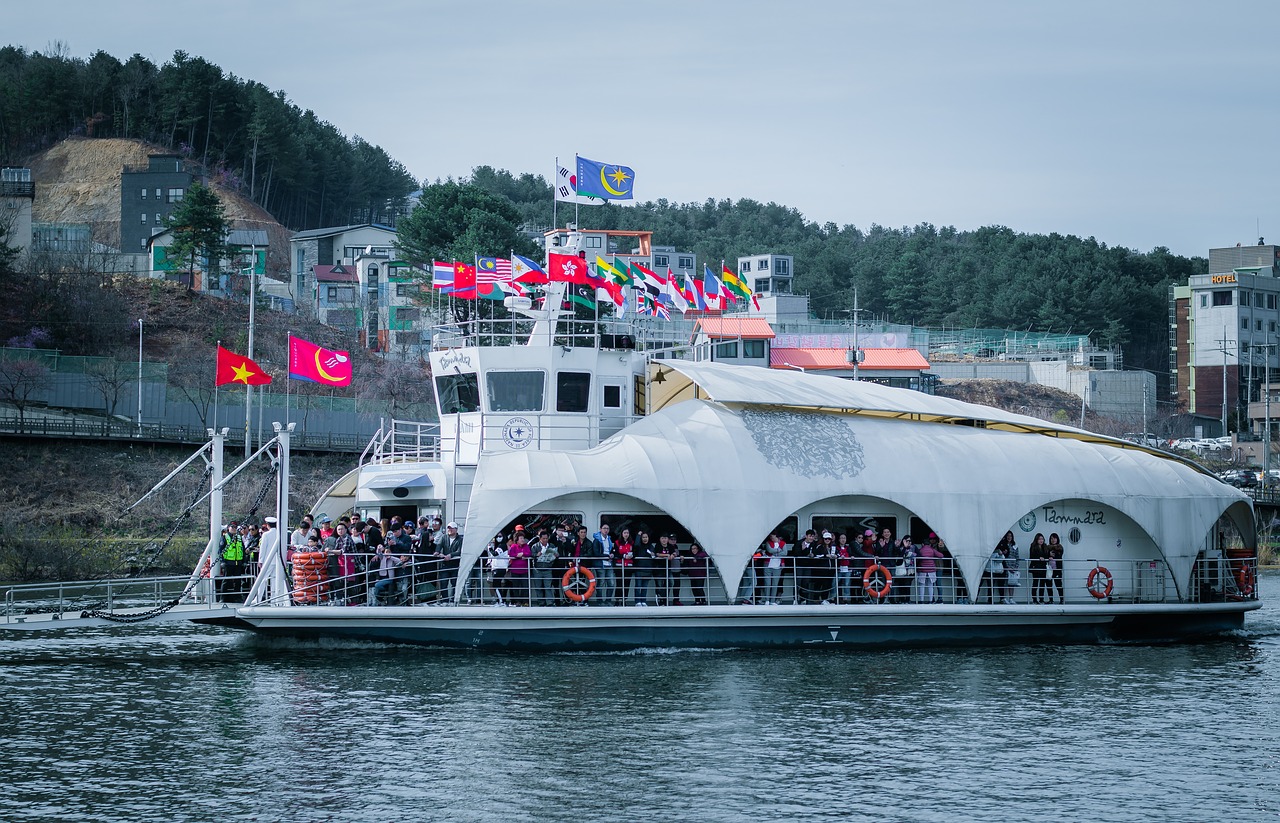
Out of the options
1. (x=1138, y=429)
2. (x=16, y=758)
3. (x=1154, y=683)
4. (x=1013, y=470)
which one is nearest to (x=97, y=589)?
(x=16, y=758)

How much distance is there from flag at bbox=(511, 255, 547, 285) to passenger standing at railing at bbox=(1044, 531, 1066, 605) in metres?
11.4

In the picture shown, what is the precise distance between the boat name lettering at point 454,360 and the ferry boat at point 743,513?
0.04 meters

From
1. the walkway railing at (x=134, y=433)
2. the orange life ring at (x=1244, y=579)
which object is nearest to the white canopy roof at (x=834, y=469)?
the orange life ring at (x=1244, y=579)

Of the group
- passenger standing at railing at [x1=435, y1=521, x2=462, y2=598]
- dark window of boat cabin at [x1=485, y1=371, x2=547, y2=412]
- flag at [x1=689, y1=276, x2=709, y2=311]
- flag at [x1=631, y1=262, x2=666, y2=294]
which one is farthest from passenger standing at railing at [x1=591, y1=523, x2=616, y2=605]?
flag at [x1=689, y1=276, x2=709, y2=311]

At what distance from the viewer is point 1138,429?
88.6 meters

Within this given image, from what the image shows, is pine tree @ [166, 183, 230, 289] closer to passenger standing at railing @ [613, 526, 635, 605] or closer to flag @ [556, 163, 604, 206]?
flag @ [556, 163, 604, 206]

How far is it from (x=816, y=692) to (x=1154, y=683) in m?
6.00

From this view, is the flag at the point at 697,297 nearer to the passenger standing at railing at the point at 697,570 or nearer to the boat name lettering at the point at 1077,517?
the passenger standing at railing at the point at 697,570

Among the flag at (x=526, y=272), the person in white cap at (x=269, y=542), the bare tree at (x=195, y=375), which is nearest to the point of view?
the person in white cap at (x=269, y=542)

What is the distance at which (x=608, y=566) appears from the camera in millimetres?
24344

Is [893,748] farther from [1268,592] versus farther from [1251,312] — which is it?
[1251,312]

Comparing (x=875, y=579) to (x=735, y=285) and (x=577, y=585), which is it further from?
(x=735, y=285)

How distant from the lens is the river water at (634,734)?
15.9 meters

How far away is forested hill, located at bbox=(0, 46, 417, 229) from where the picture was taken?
4779 inches
